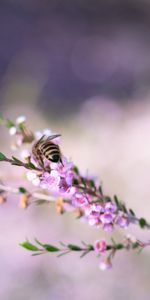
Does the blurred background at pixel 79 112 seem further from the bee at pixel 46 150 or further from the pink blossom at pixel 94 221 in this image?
the pink blossom at pixel 94 221

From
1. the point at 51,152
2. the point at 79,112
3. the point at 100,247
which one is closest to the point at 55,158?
the point at 51,152

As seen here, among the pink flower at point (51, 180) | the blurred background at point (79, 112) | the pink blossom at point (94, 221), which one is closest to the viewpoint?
the pink flower at point (51, 180)

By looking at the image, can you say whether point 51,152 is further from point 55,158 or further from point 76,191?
point 76,191

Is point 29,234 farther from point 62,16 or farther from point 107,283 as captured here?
point 62,16

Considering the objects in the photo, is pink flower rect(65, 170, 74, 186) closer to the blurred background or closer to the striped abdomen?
the striped abdomen

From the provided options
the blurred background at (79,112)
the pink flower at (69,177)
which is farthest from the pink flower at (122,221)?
the blurred background at (79,112)

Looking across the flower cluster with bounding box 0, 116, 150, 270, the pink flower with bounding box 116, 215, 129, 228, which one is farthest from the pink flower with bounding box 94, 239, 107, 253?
the pink flower with bounding box 116, 215, 129, 228

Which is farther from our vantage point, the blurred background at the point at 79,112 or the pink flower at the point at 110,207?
the blurred background at the point at 79,112
